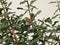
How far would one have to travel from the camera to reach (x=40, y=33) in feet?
3.51

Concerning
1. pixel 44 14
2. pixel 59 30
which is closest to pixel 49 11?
pixel 44 14

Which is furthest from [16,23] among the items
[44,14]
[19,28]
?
[44,14]

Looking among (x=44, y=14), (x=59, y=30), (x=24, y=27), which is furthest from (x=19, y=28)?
(x=44, y=14)

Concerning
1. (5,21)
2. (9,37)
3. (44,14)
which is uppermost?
(5,21)

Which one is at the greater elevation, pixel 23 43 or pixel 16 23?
pixel 16 23

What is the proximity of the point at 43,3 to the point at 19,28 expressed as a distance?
111 centimetres

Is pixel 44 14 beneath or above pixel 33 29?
beneath

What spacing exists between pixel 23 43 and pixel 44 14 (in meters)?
1.10

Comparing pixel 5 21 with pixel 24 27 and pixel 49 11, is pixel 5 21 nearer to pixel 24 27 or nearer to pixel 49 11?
pixel 24 27

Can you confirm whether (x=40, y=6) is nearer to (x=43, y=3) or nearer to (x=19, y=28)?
(x=43, y=3)

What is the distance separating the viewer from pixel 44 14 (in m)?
2.16

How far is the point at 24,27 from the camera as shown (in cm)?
111

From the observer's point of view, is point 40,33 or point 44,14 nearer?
point 40,33

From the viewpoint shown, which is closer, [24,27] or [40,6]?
[24,27]
